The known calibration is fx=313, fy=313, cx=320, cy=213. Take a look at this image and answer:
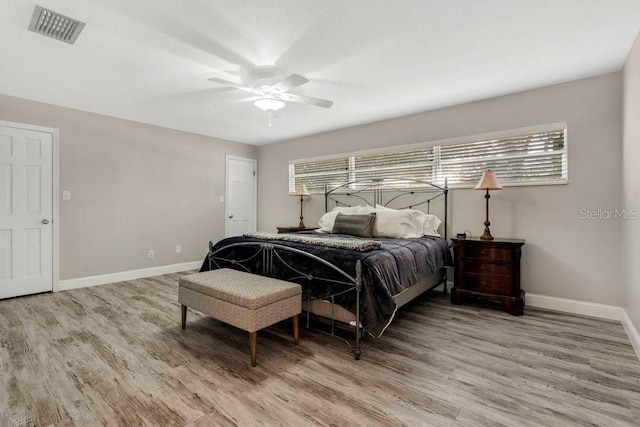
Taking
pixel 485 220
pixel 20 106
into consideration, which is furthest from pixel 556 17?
pixel 20 106

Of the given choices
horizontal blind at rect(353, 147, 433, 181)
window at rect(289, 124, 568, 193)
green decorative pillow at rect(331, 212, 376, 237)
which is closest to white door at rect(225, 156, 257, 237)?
window at rect(289, 124, 568, 193)

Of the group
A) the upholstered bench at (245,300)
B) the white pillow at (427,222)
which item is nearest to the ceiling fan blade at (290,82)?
the upholstered bench at (245,300)

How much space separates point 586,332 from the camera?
9.19 ft

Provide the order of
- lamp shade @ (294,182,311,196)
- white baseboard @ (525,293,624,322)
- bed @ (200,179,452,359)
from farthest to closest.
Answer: lamp shade @ (294,182,311,196), white baseboard @ (525,293,624,322), bed @ (200,179,452,359)

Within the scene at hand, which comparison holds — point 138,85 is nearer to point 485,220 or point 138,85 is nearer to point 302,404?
point 302,404

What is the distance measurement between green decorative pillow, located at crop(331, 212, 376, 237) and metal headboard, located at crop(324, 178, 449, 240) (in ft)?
2.50

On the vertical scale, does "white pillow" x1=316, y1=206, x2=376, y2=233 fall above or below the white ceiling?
below

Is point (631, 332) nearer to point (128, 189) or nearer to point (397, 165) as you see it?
point (397, 165)

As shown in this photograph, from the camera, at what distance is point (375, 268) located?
242 centimetres

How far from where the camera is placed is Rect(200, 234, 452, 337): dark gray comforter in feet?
7.70

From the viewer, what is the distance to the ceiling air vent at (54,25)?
2.19m

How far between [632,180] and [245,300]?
330 cm

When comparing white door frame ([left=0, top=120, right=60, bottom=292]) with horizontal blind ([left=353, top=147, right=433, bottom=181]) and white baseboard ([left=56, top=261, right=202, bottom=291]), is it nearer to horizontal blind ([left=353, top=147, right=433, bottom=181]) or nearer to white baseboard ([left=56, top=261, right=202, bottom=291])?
white baseboard ([left=56, top=261, right=202, bottom=291])

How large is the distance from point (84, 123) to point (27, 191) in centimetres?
114
